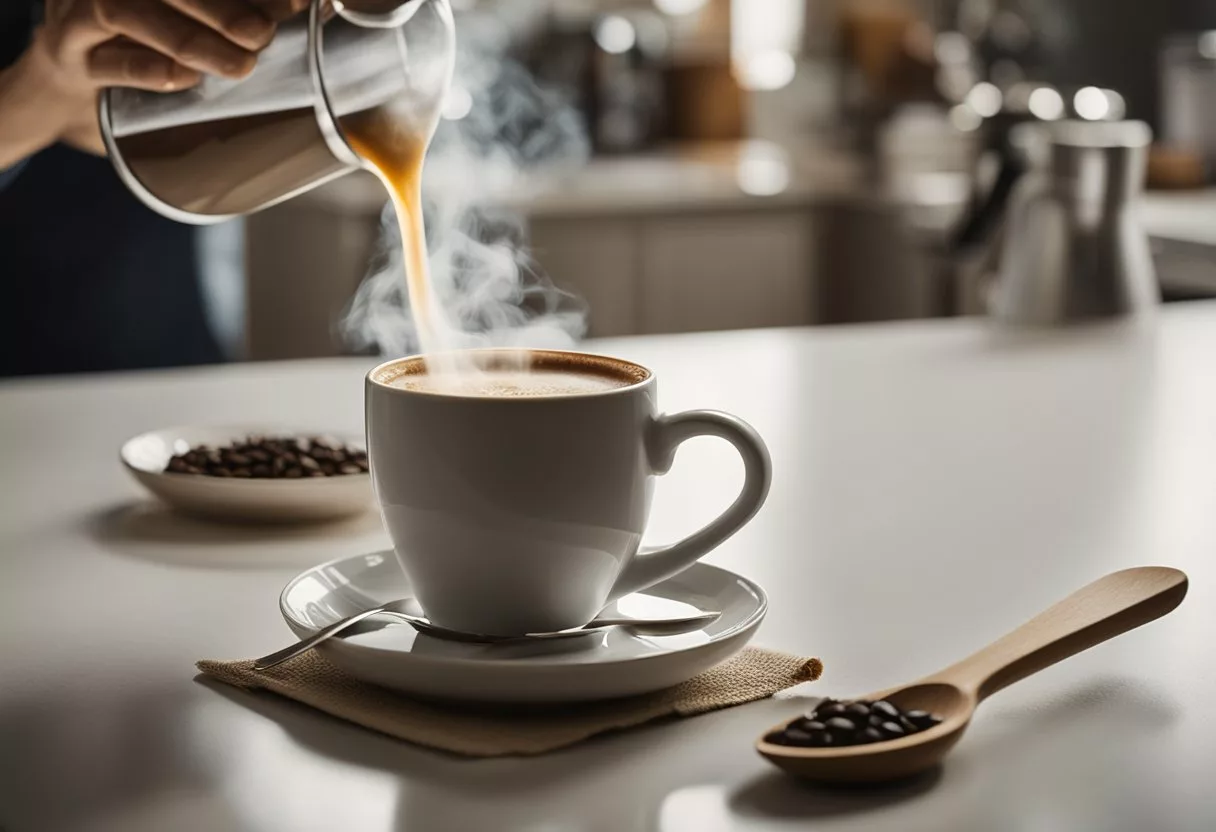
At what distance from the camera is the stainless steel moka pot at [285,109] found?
2.82 feet

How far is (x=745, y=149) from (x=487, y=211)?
1.12 meters

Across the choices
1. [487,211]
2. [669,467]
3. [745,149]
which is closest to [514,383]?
[669,467]

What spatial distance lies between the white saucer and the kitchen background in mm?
1866

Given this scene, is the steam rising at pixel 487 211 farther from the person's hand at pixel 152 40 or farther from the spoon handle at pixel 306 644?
the spoon handle at pixel 306 644

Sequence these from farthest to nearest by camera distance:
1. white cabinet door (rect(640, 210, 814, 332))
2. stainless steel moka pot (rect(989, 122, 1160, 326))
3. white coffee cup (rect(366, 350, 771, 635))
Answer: white cabinet door (rect(640, 210, 814, 332))
stainless steel moka pot (rect(989, 122, 1160, 326))
white coffee cup (rect(366, 350, 771, 635))

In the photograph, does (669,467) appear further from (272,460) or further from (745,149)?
(745,149)

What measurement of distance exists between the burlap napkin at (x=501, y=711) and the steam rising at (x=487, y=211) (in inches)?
72.3

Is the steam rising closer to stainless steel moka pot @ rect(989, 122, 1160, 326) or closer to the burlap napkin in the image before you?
stainless steel moka pot @ rect(989, 122, 1160, 326)

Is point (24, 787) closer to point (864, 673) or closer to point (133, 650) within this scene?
point (133, 650)

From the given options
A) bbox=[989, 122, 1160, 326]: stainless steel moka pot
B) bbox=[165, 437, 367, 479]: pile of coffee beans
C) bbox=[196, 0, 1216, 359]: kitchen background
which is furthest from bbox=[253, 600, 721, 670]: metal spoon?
bbox=[196, 0, 1216, 359]: kitchen background

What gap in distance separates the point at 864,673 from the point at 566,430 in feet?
0.61

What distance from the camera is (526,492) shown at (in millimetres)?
667

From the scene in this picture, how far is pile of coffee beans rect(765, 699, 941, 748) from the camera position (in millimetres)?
572

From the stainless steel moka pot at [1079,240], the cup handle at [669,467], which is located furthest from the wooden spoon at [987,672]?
the stainless steel moka pot at [1079,240]
